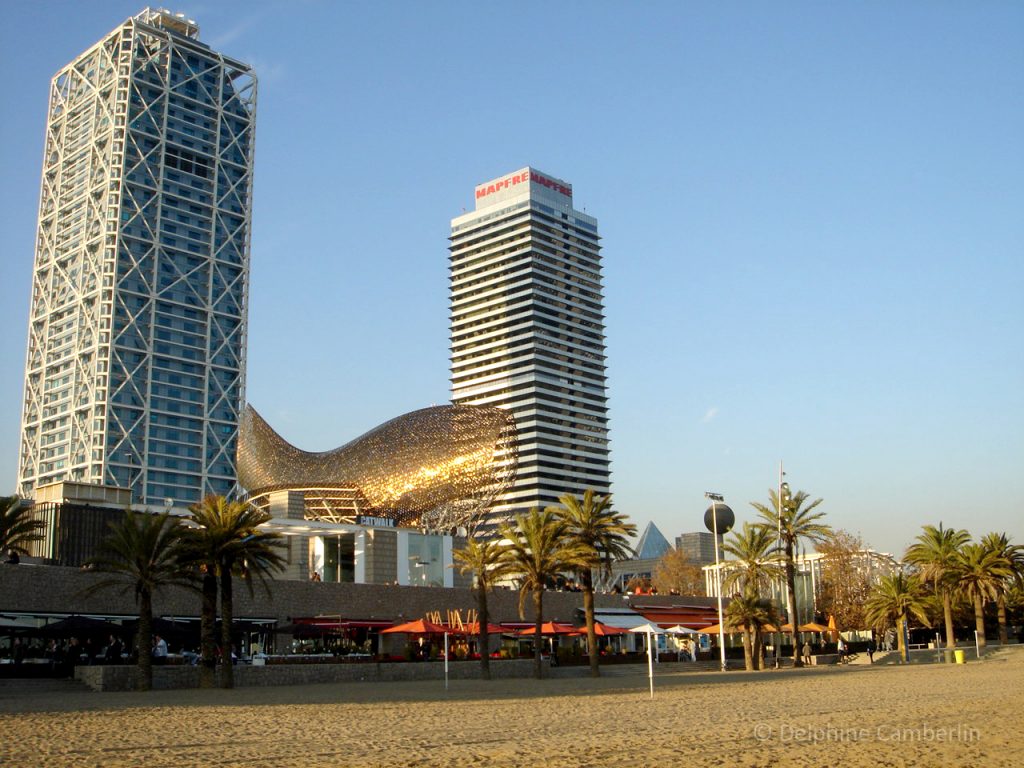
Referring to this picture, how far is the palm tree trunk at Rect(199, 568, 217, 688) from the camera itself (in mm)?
36688

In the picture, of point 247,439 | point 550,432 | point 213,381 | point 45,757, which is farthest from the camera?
point 550,432

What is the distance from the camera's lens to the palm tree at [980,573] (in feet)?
202

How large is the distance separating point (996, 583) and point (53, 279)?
429 feet

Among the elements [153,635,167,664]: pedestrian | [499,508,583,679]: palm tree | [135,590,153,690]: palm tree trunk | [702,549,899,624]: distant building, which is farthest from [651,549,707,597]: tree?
[135,590,153,690]: palm tree trunk

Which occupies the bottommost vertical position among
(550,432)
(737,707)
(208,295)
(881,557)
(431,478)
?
(737,707)

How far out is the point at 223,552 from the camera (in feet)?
121

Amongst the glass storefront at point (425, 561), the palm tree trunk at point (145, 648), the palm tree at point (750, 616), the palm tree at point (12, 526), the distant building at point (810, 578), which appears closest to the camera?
the palm tree trunk at point (145, 648)

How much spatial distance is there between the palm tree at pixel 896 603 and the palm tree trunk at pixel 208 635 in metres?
40.9

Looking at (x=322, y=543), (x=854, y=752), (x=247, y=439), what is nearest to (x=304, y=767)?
(x=854, y=752)

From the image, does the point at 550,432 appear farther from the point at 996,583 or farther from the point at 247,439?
the point at 996,583

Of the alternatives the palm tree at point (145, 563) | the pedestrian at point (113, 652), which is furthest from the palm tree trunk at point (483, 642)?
the pedestrian at point (113, 652)

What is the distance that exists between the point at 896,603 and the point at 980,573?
16.2 feet

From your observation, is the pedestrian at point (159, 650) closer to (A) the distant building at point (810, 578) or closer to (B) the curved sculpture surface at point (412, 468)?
(A) the distant building at point (810, 578)

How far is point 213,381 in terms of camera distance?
149000mm
